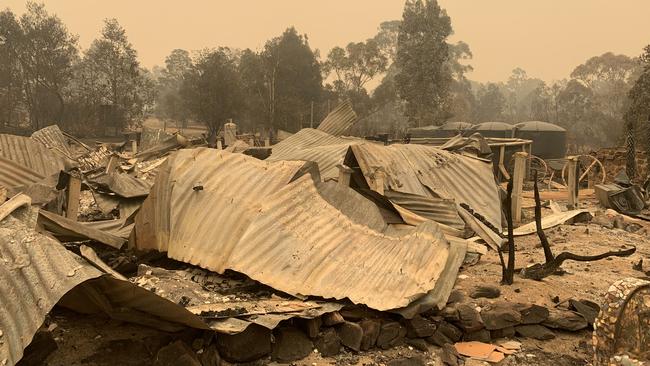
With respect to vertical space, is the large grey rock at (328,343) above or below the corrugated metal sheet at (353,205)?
below

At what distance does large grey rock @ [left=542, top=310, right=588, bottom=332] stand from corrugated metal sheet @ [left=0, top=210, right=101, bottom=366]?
3.34 meters

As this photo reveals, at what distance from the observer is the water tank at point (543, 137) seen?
75.4 ft

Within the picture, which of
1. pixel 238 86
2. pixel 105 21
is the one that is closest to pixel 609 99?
pixel 238 86

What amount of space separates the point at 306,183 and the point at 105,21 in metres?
33.1

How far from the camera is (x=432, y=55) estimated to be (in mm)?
34562

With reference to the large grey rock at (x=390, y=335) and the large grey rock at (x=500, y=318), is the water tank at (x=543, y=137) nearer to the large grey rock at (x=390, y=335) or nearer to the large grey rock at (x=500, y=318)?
the large grey rock at (x=500, y=318)

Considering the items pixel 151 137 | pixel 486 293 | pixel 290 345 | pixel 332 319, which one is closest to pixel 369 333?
A: pixel 332 319

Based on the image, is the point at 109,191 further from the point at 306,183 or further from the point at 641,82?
the point at 641,82

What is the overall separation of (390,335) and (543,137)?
21961mm

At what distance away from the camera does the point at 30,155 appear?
8.25 metres

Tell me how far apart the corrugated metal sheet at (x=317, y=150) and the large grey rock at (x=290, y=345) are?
3336 mm

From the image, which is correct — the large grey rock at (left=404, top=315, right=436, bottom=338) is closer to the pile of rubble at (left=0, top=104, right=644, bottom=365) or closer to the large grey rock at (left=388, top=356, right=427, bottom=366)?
the pile of rubble at (left=0, top=104, right=644, bottom=365)

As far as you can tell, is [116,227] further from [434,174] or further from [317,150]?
[434,174]

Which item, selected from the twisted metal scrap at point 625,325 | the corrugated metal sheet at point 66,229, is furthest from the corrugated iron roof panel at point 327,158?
the twisted metal scrap at point 625,325
